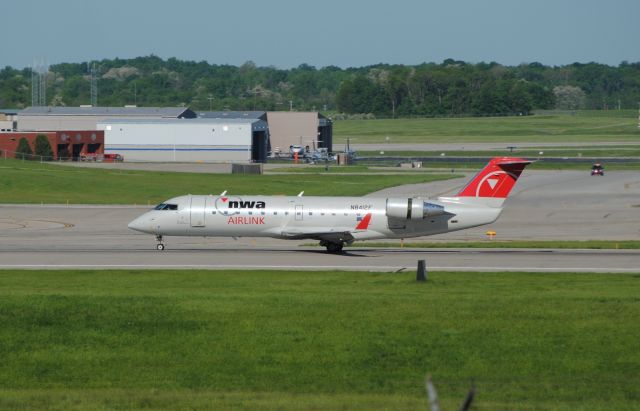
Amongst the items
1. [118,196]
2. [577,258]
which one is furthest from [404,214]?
[118,196]

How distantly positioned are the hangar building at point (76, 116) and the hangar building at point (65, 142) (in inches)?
412

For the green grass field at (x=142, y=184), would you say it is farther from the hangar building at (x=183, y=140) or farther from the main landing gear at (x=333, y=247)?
the main landing gear at (x=333, y=247)

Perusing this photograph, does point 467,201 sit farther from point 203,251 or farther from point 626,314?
point 626,314

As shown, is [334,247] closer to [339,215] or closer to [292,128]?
[339,215]

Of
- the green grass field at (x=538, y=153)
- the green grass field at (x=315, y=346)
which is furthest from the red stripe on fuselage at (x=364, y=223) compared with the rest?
the green grass field at (x=538, y=153)

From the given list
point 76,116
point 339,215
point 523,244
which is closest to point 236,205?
point 339,215

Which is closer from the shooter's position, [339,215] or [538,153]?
[339,215]

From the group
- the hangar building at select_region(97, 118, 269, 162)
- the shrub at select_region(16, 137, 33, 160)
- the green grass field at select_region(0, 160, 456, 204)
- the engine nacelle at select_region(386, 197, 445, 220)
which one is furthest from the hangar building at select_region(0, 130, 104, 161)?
the engine nacelle at select_region(386, 197, 445, 220)

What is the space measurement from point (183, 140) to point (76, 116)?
2383 cm

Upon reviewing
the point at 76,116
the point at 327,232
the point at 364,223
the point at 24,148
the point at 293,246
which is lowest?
the point at 293,246

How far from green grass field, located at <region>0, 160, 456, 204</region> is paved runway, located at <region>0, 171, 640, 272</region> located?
30.7 ft

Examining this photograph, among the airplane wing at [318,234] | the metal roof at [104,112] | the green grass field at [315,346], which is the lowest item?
the green grass field at [315,346]

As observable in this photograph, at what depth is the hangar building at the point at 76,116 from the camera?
14900 cm

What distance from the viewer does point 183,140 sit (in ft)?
443
